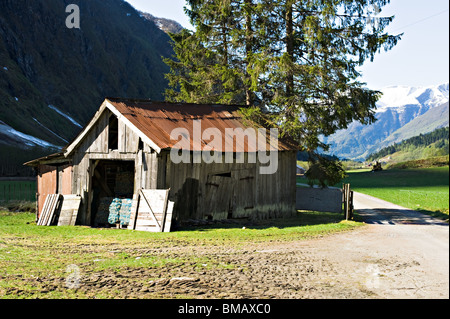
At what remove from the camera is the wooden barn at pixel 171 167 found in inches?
764

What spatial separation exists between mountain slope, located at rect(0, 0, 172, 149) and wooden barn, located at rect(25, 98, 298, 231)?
258 feet

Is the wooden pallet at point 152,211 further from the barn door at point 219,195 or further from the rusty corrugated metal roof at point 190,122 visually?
the barn door at point 219,195

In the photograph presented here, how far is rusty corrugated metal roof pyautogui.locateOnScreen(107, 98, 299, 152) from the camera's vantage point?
20.1m

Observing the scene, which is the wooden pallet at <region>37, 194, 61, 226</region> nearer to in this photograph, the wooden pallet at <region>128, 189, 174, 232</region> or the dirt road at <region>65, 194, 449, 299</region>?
the wooden pallet at <region>128, 189, 174, 232</region>

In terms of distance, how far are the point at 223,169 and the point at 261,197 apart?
2871 millimetres

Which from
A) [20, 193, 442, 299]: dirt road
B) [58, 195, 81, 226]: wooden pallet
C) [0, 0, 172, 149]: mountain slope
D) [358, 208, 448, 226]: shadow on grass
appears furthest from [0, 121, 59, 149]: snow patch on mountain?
[20, 193, 442, 299]: dirt road

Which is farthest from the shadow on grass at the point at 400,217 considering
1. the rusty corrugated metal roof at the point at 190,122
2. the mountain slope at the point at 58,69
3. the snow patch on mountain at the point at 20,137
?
the mountain slope at the point at 58,69

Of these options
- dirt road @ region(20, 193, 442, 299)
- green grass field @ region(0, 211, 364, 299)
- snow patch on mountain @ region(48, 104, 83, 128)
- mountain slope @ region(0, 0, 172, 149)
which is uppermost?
mountain slope @ region(0, 0, 172, 149)

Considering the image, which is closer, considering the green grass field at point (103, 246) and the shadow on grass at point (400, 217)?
the green grass field at point (103, 246)

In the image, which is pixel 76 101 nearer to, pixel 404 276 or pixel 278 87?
pixel 278 87

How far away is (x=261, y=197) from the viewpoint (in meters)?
22.7

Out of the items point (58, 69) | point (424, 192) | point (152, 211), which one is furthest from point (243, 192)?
point (58, 69)

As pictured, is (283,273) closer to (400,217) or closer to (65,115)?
(400,217)

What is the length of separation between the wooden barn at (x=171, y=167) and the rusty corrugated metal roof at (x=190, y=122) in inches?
2.3
